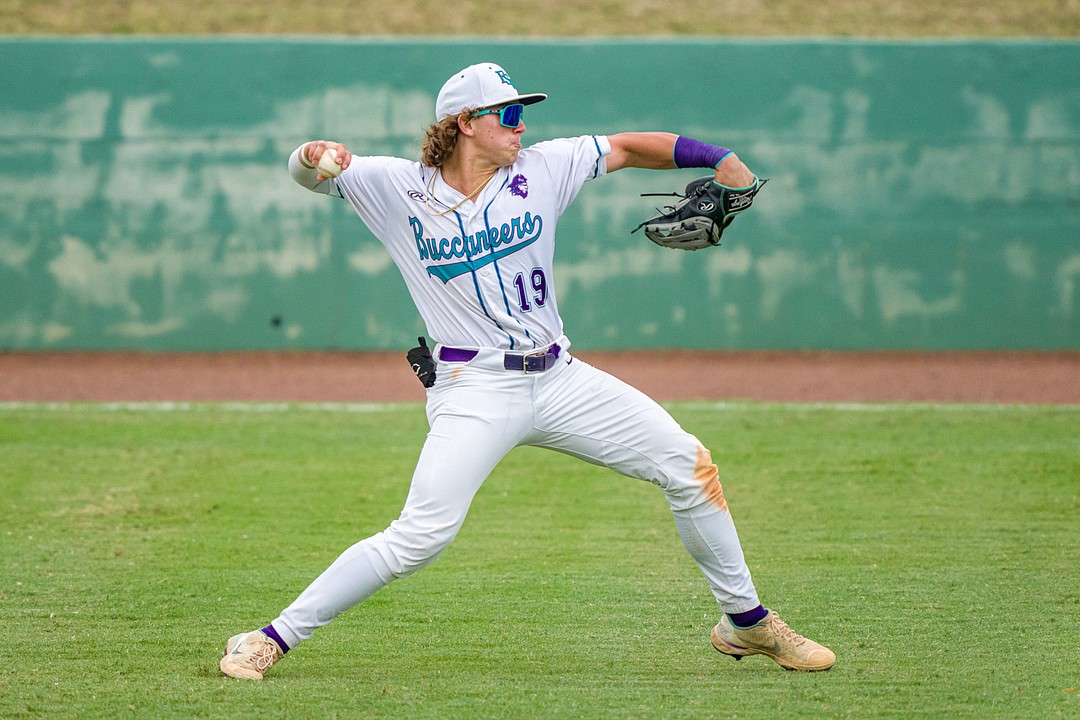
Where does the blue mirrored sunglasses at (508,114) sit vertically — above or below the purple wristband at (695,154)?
above

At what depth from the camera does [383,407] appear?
1011 cm

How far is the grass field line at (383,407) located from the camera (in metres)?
9.84

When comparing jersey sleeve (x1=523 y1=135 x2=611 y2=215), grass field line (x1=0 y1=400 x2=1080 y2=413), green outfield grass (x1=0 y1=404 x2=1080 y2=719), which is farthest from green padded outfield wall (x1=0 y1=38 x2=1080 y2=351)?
jersey sleeve (x1=523 y1=135 x2=611 y2=215)

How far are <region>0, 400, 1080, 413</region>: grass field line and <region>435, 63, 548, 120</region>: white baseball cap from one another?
5962mm

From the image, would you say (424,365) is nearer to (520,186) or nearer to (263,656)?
(520,186)

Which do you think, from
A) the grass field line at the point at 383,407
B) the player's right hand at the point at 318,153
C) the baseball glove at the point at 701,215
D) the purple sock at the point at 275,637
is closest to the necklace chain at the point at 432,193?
the player's right hand at the point at 318,153

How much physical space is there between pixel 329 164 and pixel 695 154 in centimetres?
119

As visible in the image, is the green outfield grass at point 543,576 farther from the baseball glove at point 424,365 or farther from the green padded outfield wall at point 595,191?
the green padded outfield wall at point 595,191

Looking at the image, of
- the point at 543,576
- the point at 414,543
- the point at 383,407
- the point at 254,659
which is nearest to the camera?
the point at 414,543

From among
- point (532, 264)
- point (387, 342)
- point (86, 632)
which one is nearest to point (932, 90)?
point (387, 342)

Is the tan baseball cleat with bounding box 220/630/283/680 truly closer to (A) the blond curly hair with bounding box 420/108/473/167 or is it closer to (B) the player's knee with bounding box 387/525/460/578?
(B) the player's knee with bounding box 387/525/460/578

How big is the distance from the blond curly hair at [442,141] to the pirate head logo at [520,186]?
0.74 feet

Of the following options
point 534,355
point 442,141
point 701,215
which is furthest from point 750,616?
point 442,141

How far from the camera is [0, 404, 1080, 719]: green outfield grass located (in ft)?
13.2
